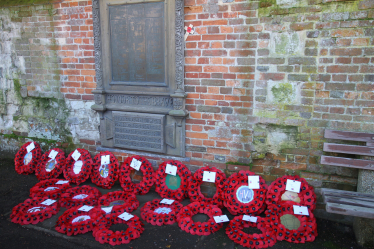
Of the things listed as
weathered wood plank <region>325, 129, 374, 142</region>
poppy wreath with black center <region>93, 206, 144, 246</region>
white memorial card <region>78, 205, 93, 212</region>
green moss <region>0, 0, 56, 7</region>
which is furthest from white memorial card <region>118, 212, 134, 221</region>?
green moss <region>0, 0, 56, 7</region>

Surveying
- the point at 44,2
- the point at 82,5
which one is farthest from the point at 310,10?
the point at 44,2

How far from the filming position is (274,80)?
10.7 ft

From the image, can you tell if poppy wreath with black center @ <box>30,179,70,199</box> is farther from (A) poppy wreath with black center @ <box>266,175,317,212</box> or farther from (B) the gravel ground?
(A) poppy wreath with black center @ <box>266,175,317,212</box>

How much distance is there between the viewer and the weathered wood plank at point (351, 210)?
254cm

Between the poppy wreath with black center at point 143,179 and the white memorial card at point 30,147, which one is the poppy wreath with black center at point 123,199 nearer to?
the poppy wreath with black center at point 143,179

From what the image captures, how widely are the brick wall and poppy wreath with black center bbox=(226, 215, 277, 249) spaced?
666 mm

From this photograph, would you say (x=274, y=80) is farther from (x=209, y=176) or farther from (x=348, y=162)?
(x=209, y=176)

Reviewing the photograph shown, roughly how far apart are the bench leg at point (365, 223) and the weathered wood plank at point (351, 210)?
361mm

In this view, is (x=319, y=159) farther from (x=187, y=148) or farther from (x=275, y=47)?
(x=187, y=148)

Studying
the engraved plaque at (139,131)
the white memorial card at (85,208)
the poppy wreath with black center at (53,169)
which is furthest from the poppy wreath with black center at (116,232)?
the poppy wreath with black center at (53,169)

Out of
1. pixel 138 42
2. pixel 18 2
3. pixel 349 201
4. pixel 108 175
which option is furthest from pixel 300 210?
pixel 18 2

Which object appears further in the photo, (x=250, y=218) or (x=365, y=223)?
(x=250, y=218)

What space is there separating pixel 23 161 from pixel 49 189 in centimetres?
129

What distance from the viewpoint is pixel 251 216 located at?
3277mm
